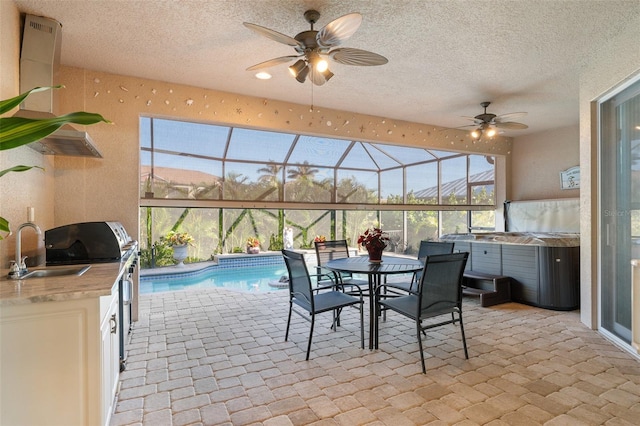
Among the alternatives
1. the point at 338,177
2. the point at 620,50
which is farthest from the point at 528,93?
the point at 338,177

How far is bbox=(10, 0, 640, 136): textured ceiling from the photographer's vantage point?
2.67 meters

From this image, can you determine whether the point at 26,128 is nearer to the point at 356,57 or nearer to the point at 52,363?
the point at 52,363

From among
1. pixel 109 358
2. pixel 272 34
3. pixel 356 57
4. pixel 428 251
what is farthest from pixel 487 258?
pixel 109 358

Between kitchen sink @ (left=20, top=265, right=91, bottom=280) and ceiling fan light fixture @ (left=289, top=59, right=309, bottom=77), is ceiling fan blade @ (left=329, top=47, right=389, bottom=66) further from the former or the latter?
kitchen sink @ (left=20, top=265, right=91, bottom=280)

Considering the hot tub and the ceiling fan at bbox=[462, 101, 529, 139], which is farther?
the ceiling fan at bbox=[462, 101, 529, 139]

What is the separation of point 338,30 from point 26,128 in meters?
1.91

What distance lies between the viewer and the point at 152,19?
2818 mm

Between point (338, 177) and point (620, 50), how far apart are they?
4464 millimetres

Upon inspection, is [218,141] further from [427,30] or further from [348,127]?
[427,30]

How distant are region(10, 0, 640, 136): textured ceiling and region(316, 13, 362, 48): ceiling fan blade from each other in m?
0.32

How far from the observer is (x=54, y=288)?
172 centimetres

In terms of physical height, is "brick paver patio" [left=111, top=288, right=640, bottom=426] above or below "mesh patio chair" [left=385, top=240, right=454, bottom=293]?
below

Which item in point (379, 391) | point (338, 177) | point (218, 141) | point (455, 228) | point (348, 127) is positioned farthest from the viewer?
point (455, 228)

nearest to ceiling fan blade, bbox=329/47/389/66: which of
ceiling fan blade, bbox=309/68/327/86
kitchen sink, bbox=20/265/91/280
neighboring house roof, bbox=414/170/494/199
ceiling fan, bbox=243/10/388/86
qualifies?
ceiling fan, bbox=243/10/388/86
